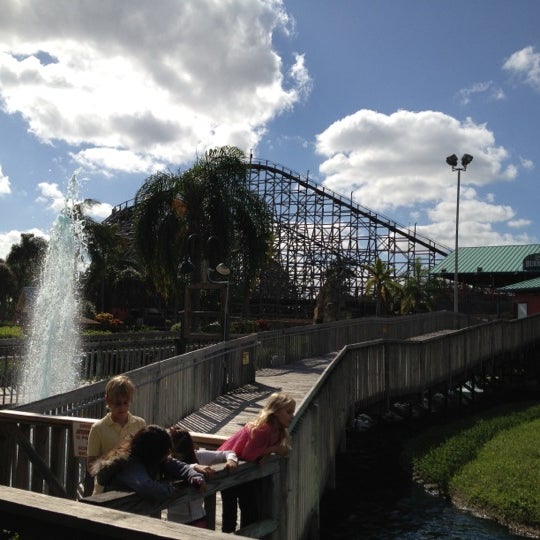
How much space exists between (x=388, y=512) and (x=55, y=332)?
27.5ft

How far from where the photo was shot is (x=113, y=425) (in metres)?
4.96

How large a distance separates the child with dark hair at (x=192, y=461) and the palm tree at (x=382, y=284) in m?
47.7

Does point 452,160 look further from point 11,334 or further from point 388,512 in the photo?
point 388,512

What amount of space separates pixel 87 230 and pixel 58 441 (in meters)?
38.8

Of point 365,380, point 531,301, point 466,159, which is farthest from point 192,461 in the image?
point 531,301

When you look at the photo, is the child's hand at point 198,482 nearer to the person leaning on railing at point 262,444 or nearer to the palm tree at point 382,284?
the person leaning on railing at point 262,444

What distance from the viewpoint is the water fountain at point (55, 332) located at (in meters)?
14.1

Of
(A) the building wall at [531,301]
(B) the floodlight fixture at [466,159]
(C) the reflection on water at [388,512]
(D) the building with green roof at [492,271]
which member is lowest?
(C) the reflection on water at [388,512]

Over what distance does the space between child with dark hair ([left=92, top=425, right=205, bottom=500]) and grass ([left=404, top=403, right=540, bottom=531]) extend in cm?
883

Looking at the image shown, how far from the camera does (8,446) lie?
18.9 feet

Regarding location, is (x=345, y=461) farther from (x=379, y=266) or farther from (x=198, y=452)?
(x=379, y=266)

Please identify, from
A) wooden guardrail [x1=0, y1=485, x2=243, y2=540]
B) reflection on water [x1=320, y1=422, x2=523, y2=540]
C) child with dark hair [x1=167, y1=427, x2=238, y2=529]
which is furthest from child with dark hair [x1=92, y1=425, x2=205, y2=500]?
reflection on water [x1=320, y1=422, x2=523, y2=540]

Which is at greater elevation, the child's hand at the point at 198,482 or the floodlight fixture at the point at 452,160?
the floodlight fixture at the point at 452,160

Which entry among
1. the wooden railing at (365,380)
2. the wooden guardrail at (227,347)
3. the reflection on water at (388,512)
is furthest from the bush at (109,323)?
the reflection on water at (388,512)
